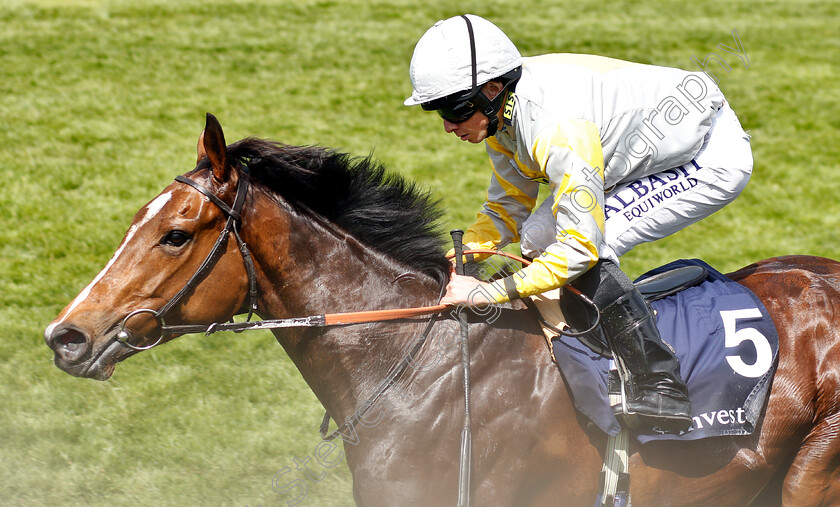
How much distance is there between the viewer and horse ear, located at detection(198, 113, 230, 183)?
8.46ft

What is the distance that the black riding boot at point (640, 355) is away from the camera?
2.75 m

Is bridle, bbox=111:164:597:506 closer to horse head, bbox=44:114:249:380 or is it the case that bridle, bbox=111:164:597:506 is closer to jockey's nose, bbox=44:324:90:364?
horse head, bbox=44:114:249:380

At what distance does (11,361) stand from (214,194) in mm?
3224

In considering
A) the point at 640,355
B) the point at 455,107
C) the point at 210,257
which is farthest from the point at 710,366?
the point at 210,257

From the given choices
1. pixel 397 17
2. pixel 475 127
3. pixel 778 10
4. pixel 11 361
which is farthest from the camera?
pixel 778 10

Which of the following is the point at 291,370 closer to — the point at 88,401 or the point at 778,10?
the point at 88,401

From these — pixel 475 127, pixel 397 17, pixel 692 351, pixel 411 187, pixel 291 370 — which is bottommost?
pixel 291 370

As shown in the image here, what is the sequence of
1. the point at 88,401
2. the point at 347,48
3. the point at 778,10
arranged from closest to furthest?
the point at 88,401, the point at 347,48, the point at 778,10

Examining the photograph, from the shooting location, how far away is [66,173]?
768 centimetres

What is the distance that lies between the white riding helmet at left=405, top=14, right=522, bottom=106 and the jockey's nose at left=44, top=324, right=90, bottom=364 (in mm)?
1287

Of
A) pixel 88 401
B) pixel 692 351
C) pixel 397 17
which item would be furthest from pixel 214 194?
pixel 397 17

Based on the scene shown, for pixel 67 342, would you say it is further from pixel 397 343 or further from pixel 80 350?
pixel 397 343

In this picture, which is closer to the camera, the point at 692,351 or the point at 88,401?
the point at 692,351

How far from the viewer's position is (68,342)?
2.56 m
